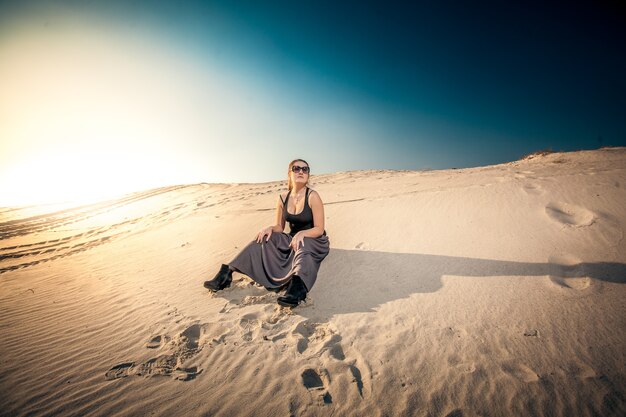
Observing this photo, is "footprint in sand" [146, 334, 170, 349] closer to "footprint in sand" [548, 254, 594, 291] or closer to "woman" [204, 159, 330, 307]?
"woman" [204, 159, 330, 307]

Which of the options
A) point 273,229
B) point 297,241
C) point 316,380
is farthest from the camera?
point 273,229

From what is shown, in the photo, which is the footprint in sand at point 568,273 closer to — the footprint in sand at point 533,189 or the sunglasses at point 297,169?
the footprint in sand at point 533,189

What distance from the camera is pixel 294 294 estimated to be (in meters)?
3.08

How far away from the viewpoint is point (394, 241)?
16.1 ft

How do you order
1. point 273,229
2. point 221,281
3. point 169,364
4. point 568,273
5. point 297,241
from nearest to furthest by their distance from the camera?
1. point 169,364
2. point 568,273
3. point 297,241
4. point 221,281
5. point 273,229

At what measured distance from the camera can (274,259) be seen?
367cm

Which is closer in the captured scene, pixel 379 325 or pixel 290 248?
pixel 379 325

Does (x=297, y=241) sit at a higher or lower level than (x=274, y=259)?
higher

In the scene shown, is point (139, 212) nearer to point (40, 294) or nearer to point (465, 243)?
point (40, 294)

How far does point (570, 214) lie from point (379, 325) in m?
4.41

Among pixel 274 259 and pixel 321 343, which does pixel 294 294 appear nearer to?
pixel 321 343

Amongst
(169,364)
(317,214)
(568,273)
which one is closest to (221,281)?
(169,364)

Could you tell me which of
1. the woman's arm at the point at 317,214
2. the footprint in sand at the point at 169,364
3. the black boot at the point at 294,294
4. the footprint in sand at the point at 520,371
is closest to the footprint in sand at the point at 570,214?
the footprint in sand at the point at 520,371

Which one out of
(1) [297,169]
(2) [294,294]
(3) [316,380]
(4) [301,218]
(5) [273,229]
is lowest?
(3) [316,380]
